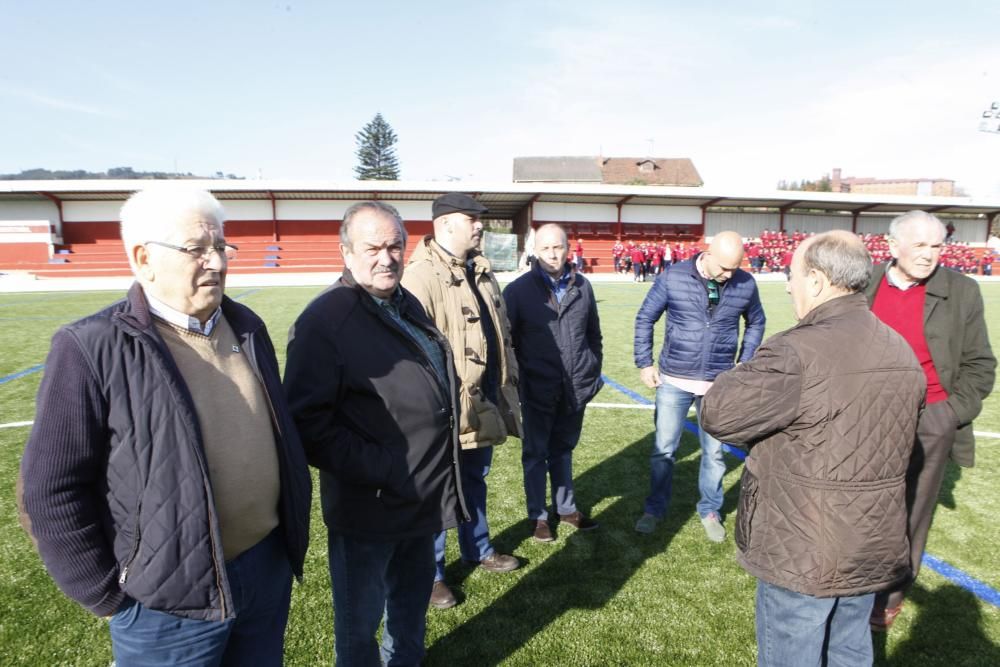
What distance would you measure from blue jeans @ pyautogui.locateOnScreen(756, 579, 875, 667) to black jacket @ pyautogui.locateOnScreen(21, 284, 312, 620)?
165 cm

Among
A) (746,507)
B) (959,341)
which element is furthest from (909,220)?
(746,507)

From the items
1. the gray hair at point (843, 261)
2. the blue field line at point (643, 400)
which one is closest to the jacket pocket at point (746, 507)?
the gray hair at point (843, 261)

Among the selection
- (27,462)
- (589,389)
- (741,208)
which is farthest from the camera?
(741,208)

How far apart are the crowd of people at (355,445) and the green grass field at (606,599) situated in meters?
0.37

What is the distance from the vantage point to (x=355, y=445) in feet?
6.18

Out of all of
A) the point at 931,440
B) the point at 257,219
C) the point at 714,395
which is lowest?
the point at 931,440

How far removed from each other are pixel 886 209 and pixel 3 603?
44.3 meters

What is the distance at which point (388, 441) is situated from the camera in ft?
6.41

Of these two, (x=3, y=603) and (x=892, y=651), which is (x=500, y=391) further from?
(x=3, y=603)

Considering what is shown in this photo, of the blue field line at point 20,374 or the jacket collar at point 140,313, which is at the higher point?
the jacket collar at point 140,313

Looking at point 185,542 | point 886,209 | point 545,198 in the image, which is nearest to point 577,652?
point 185,542

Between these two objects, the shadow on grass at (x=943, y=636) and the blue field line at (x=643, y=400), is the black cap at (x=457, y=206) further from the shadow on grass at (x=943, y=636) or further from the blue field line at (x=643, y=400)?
the blue field line at (x=643, y=400)

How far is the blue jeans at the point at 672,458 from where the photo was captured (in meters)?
3.63

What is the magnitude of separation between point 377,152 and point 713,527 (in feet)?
233
